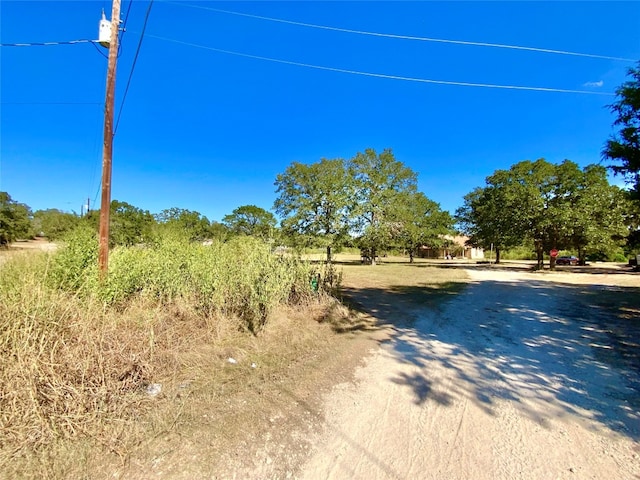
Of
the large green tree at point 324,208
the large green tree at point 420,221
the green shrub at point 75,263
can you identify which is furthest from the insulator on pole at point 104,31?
the large green tree at point 420,221

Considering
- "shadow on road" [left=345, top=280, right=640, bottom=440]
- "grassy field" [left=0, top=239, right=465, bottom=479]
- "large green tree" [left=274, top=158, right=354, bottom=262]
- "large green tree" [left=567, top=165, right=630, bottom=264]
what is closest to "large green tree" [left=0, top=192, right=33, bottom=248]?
"large green tree" [left=274, top=158, right=354, bottom=262]

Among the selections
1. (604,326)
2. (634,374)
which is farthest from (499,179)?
(634,374)

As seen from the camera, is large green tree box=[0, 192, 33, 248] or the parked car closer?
large green tree box=[0, 192, 33, 248]

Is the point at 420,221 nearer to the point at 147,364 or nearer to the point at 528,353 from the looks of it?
the point at 528,353

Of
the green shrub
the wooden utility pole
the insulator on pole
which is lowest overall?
the green shrub

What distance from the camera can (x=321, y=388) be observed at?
10.3 ft

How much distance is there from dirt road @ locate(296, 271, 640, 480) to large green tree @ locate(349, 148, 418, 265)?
19621mm

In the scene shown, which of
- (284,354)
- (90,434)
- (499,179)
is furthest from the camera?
(499,179)

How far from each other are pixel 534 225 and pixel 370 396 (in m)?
20.3

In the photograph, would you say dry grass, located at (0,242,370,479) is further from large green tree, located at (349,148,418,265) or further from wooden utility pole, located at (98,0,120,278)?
large green tree, located at (349,148,418,265)

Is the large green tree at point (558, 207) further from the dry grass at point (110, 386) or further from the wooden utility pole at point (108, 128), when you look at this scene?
the wooden utility pole at point (108, 128)

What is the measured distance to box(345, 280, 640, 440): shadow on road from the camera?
2.82 m

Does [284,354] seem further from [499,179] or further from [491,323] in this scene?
[499,179]

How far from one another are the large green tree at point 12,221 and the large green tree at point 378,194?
97.1 ft
